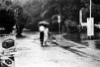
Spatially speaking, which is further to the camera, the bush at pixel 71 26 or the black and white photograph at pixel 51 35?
the bush at pixel 71 26

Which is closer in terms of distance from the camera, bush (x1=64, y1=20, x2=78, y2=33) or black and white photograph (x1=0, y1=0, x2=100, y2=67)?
black and white photograph (x1=0, y1=0, x2=100, y2=67)

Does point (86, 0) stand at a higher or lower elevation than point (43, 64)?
higher

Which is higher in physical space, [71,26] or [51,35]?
[71,26]

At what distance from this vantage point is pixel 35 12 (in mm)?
60188

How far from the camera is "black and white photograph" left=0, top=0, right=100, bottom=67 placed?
13094 millimetres

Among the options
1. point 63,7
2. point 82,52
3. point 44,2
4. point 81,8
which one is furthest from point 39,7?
point 82,52

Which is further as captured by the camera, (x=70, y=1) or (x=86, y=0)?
(x=70, y=1)

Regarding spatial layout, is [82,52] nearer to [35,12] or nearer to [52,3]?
[52,3]

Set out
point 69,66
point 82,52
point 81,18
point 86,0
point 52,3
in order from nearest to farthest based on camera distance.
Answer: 1. point 69,66
2. point 82,52
3. point 86,0
4. point 81,18
5. point 52,3

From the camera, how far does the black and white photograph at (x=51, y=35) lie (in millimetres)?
13094

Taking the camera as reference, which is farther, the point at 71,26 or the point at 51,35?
the point at 71,26

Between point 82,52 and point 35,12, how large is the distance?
4323 cm

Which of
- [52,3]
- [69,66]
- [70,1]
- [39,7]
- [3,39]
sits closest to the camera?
[3,39]

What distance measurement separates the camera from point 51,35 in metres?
37.5
